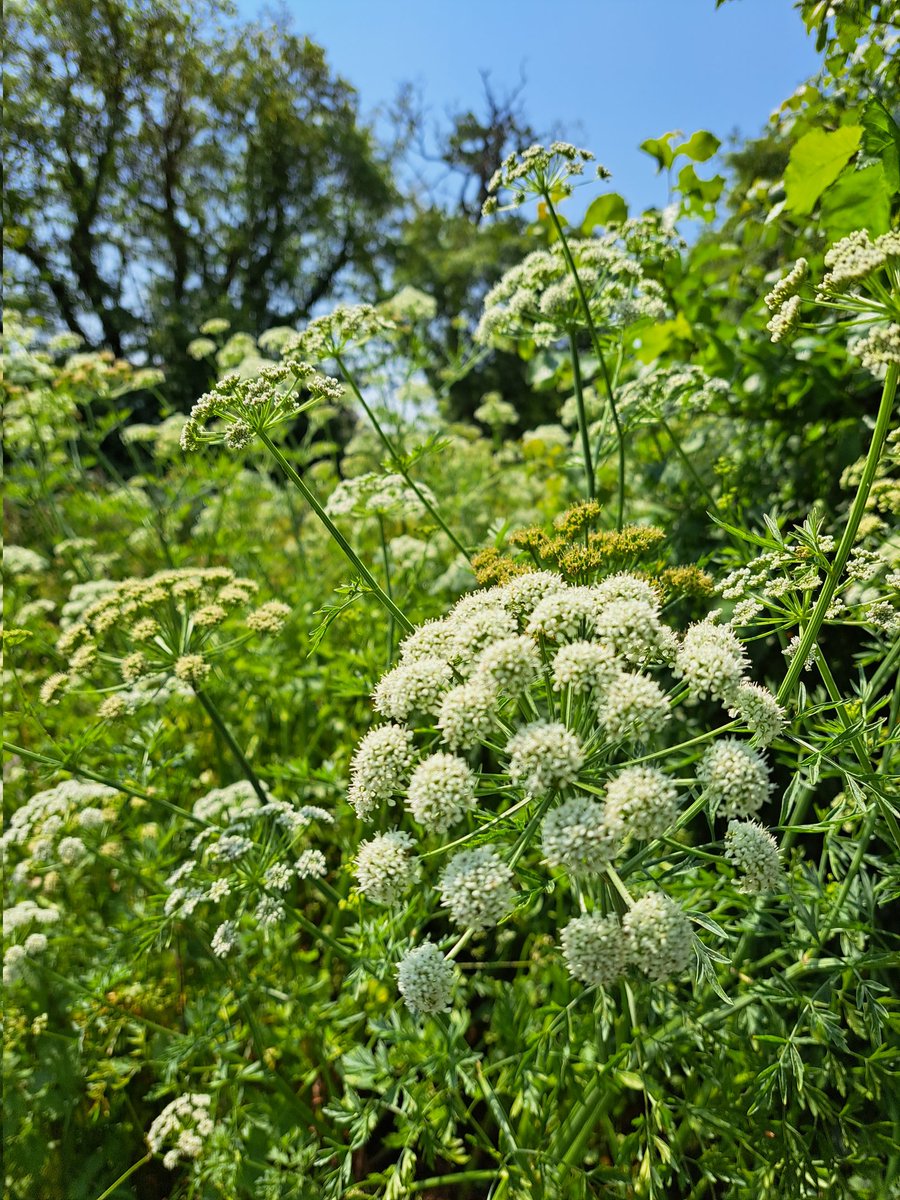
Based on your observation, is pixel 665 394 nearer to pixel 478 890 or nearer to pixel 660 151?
pixel 660 151

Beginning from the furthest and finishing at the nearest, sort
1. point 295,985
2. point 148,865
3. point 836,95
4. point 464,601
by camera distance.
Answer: point 836,95 < point 148,865 < point 295,985 < point 464,601

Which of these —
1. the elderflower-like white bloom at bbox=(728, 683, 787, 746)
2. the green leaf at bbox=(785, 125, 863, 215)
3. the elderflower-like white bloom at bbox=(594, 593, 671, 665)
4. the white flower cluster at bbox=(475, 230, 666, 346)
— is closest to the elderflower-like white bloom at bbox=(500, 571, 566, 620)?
the elderflower-like white bloom at bbox=(594, 593, 671, 665)

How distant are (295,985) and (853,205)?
363cm

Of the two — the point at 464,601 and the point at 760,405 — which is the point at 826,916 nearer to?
the point at 464,601

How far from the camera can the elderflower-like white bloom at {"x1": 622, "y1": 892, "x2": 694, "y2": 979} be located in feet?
4.76

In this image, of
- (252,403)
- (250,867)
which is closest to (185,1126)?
(250,867)

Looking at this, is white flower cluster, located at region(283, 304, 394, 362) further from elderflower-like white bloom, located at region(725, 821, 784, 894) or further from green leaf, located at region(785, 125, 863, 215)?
elderflower-like white bloom, located at region(725, 821, 784, 894)

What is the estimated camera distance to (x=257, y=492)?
627cm

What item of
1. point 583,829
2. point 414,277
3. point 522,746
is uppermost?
point 414,277

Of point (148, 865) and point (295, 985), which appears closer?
point (295, 985)

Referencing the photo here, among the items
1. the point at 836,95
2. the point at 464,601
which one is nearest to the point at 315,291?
the point at 836,95

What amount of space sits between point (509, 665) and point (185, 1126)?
8.20ft

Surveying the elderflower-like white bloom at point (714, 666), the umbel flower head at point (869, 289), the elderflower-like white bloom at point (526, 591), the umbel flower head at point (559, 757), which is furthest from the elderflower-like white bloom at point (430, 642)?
the umbel flower head at point (869, 289)

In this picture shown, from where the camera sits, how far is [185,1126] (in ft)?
9.18
